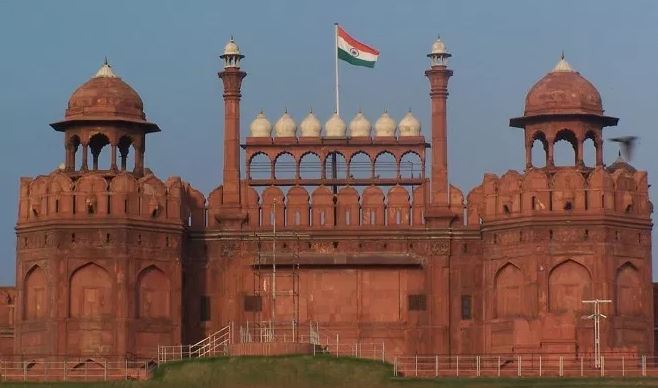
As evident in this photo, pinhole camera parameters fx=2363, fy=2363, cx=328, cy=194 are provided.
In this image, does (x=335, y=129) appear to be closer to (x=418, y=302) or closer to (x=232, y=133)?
(x=232, y=133)

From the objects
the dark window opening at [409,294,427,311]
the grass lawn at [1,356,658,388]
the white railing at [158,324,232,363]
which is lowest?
the grass lawn at [1,356,658,388]

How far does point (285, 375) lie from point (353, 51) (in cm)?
1602

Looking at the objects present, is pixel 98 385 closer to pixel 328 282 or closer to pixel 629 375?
pixel 328 282

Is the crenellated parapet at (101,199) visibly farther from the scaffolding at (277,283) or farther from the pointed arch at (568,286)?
the pointed arch at (568,286)

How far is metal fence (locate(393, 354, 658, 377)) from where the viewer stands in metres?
83.9

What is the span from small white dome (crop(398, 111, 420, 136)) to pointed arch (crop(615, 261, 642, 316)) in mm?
10165

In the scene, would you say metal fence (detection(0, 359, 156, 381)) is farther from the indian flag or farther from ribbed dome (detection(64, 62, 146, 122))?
the indian flag

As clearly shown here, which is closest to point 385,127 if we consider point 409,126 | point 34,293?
point 409,126

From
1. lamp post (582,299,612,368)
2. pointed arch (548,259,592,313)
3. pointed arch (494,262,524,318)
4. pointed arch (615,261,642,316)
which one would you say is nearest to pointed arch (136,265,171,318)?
pointed arch (494,262,524,318)

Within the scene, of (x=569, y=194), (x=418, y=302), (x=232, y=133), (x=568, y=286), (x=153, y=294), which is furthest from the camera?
(x=232, y=133)

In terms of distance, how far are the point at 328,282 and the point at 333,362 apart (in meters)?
8.33

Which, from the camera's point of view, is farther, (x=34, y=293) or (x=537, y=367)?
(x=34, y=293)

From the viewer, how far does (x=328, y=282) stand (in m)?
90.9

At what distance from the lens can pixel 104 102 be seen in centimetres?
9019
